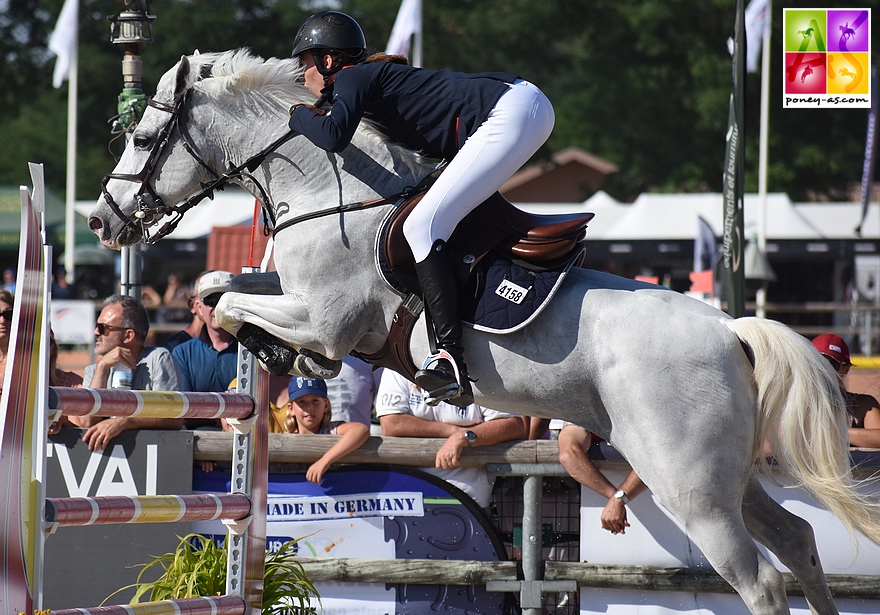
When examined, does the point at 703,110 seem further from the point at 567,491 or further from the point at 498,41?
the point at 567,491

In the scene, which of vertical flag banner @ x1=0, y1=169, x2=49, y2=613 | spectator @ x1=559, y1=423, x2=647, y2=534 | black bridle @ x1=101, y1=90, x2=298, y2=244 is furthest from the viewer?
spectator @ x1=559, y1=423, x2=647, y2=534

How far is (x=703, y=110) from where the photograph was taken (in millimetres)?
26672

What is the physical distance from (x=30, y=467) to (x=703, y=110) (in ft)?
83.3

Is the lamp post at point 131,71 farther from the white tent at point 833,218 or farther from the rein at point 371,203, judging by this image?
the white tent at point 833,218

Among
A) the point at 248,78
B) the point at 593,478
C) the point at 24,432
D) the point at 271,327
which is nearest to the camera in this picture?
the point at 24,432

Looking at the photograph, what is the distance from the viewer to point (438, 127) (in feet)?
13.7

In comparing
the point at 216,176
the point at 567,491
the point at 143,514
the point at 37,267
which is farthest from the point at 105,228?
the point at 567,491

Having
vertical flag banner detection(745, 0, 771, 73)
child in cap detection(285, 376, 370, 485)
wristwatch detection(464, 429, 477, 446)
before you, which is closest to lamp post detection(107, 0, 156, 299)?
child in cap detection(285, 376, 370, 485)

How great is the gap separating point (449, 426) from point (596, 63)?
27.4 m

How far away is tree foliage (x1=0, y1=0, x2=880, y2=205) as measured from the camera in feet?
88.4

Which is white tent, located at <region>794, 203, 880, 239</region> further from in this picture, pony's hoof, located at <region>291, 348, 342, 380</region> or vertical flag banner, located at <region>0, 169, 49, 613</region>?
vertical flag banner, located at <region>0, 169, 49, 613</region>

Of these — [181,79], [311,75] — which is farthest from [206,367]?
[311,75]

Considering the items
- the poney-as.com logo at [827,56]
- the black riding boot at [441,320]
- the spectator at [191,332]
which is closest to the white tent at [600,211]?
the poney-as.com logo at [827,56]

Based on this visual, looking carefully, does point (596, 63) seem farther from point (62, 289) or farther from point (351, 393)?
point (351, 393)
